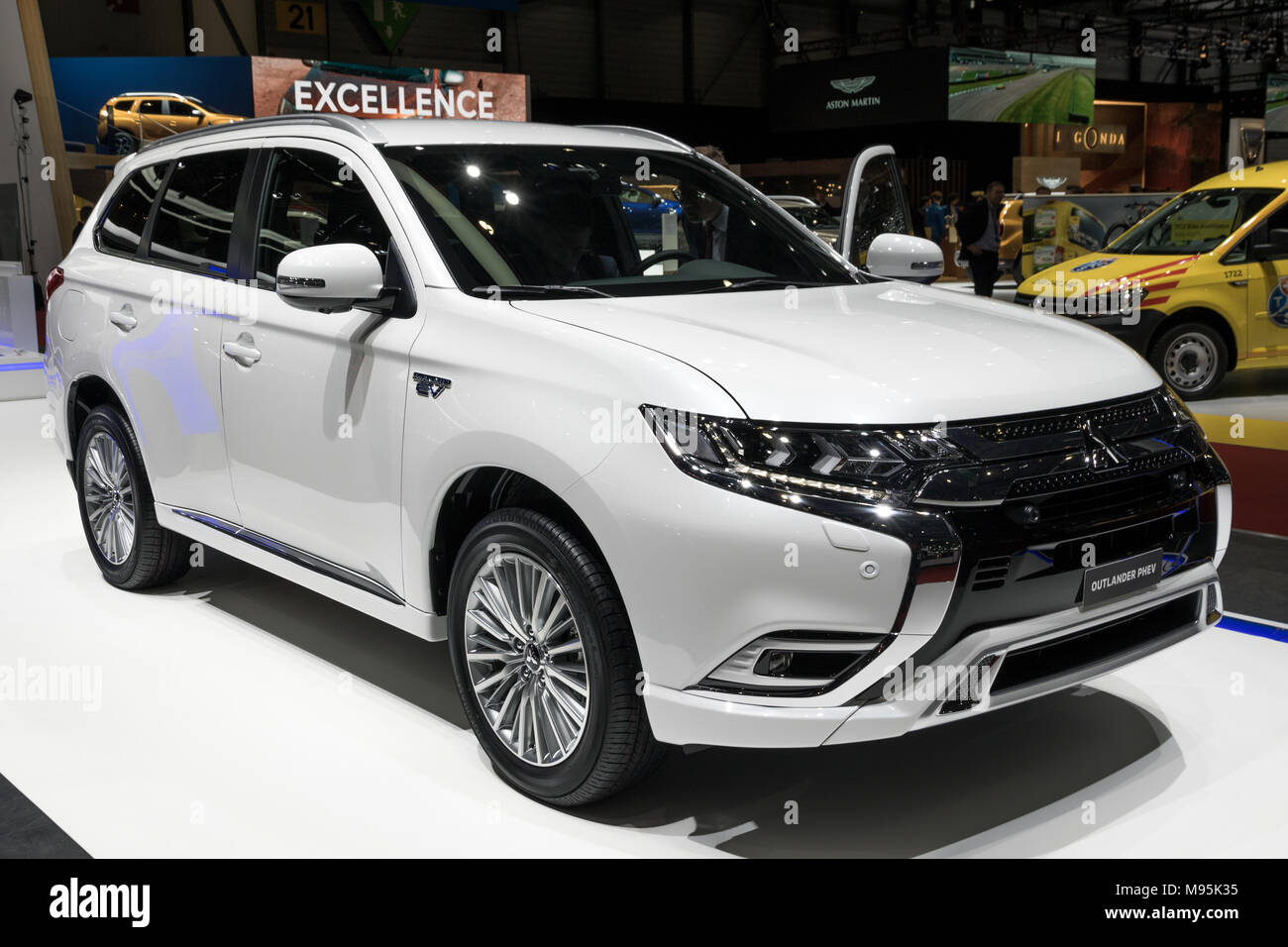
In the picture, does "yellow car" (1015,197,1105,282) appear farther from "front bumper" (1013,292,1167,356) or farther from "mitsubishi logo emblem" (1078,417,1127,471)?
"mitsubishi logo emblem" (1078,417,1127,471)

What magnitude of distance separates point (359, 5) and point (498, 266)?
2610 cm

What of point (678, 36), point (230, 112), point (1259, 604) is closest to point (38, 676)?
point (1259, 604)

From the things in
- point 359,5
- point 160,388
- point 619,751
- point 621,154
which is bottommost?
point 619,751

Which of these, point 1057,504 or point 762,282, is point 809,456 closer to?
point 1057,504

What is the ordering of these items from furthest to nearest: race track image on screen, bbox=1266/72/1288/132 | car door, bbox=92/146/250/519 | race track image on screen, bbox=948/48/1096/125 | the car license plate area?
race track image on screen, bbox=1266/72/1288/132
race track image on screen, bbox=948/48/1096/125
car door, bbox=92/146/250/519
the car license plate area

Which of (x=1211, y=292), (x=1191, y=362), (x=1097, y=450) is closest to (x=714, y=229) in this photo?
(x=1097, y=450)

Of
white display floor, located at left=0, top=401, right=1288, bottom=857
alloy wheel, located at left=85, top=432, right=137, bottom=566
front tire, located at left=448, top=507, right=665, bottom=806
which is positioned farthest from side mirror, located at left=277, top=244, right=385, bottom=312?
alloy wheel, located at left=85, top=432, right=137, bottom=566

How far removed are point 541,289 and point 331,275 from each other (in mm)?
533

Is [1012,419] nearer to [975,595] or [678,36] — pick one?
[975,595]

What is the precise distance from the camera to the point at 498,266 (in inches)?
136

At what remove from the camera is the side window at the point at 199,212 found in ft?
14.1

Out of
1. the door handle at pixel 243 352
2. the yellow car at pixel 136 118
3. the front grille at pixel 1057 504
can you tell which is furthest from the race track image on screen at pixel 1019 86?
the front grille at pixel 1057 504

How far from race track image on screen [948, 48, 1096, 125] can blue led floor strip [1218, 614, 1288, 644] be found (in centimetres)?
2355

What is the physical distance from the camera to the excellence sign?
690 inches
